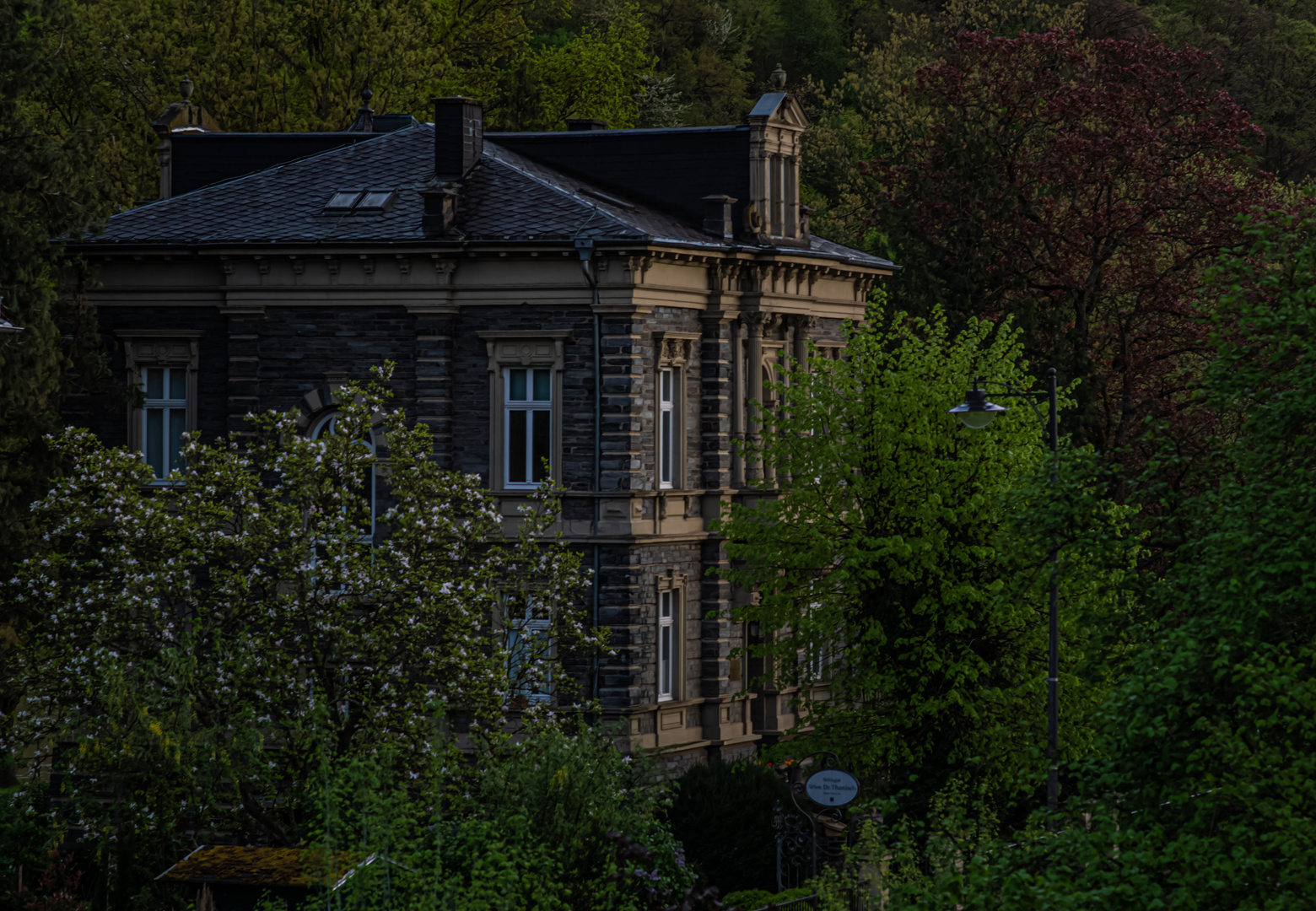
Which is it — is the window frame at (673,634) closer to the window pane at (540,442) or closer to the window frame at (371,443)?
the window pane at (540,442)

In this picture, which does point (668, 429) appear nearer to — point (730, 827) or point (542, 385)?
point (542, 385)

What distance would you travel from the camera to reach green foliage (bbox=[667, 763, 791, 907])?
29.8 meters

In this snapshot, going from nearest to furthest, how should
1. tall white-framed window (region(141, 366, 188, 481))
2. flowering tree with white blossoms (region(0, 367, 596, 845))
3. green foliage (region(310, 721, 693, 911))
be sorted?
1. green foliage (region(310, 721, 693, 911))
2. flowering tree with white blossoms (region(0, 367, 596, 845))
3. tall white-framed window (region(141, 366, 188, 481))

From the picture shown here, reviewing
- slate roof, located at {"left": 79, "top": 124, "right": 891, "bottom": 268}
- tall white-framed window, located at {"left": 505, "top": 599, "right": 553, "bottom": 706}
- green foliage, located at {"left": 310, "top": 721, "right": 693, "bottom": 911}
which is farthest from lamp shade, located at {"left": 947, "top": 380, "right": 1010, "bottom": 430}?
slate roof, located at {"left": 79, "top": 124, "right": 891, "bottom": 268}

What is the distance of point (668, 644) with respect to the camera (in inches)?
1371

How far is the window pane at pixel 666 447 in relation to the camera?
115ft

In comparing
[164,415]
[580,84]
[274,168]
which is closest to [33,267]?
[164,415]

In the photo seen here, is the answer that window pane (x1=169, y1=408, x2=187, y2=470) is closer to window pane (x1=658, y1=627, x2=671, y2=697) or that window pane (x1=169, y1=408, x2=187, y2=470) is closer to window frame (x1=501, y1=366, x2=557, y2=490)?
window frame (x1=501, y1=366, x2=557, y2=490)

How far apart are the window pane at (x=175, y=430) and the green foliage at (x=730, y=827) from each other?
12155 mm

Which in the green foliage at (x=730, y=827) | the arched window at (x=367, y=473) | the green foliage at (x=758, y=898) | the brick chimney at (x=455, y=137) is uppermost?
the brick chimney at (x=455, y=137)

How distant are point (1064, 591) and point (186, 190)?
20.9 m

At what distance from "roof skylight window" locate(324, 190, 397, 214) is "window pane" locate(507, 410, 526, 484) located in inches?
167

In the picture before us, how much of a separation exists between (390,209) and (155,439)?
21.2ft

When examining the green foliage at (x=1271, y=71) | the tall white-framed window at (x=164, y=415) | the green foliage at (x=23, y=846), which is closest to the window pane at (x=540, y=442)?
the tall white-framed window at (x=164, y=415)
